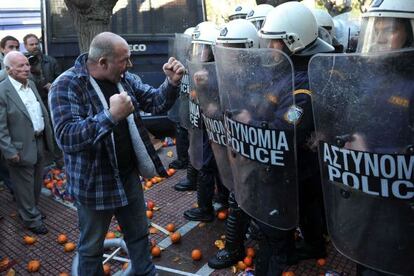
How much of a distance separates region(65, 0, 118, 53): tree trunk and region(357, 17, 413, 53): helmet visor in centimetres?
452

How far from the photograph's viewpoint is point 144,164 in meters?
2.87

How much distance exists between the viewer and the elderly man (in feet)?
13.9

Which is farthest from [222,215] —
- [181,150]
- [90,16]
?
[90,16]

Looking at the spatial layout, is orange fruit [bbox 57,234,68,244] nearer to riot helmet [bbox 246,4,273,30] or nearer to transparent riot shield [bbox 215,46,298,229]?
transparent riot shield [bbox 215,46,298,229]

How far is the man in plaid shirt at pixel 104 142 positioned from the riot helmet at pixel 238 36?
58cm

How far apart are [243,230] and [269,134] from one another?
153 cm

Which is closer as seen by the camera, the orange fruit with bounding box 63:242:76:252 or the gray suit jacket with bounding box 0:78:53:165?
the orange fruit with bounding box 63:242:76:252

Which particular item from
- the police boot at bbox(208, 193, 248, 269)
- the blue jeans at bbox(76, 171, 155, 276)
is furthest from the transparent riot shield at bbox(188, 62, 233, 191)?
the blue jeans at bbox(76, 171, 155, 276)

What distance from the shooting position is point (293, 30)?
2770mm

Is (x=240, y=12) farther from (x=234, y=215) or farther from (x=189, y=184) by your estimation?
(x=234, y=215)

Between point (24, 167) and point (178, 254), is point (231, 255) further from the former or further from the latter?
point (24, 167)

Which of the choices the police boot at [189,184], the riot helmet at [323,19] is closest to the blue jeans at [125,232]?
the police boot at [189,184]

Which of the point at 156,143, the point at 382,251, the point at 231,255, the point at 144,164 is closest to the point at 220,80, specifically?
the point at 144,164

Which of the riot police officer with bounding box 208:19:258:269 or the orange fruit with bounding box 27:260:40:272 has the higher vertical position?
the riot police officer with bounding box 208:19:258:269
